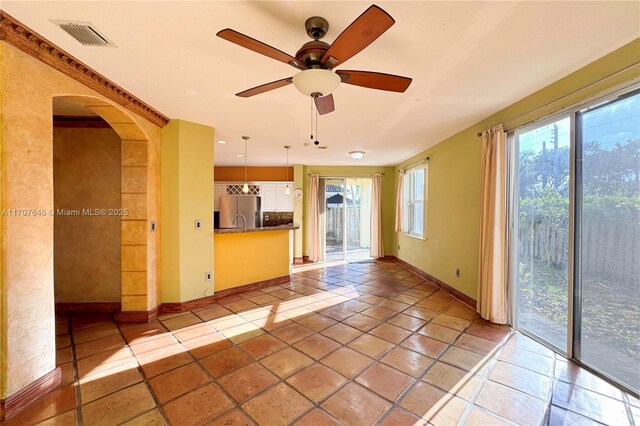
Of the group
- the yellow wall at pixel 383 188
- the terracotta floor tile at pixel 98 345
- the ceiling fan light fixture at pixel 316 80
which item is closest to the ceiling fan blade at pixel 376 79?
the ceiling fan light fixture at pixel 316 80

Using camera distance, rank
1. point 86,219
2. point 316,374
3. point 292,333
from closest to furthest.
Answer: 1. point 316,374
2. point 292,333
3. point 86,219

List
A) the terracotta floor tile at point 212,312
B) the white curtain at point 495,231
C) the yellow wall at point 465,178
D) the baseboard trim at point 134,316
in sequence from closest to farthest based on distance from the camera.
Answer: the yellow wall at point 465,178, the white curtain at point 495,231, the baseboard trim at point 134,316, the terracotta floor tile at point 212,312

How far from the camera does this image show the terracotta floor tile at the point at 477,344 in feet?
7.89

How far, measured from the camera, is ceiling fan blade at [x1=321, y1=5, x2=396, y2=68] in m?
1.11

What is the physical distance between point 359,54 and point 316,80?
678mm

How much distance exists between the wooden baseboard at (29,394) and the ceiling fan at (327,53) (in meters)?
2.56

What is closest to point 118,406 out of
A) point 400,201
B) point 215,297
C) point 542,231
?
point 215,297

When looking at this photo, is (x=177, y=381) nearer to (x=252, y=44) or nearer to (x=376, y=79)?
(x=252, y=44)

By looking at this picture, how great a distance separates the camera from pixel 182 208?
3311 millimetres

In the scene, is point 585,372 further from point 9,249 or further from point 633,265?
point 9,249

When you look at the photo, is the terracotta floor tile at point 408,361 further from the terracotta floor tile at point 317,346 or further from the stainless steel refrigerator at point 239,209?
the stainless steel refrigerator at point 239,209

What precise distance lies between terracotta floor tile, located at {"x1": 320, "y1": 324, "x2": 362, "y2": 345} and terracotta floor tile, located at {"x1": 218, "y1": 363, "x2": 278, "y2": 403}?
0.81 metres

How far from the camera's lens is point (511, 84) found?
7.83 feet

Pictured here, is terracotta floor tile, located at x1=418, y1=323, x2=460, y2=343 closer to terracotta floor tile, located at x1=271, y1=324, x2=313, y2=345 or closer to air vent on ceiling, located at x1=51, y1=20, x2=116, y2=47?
terracotta floor tile, located at x1=271, y1=324, x2=313, y2=345
